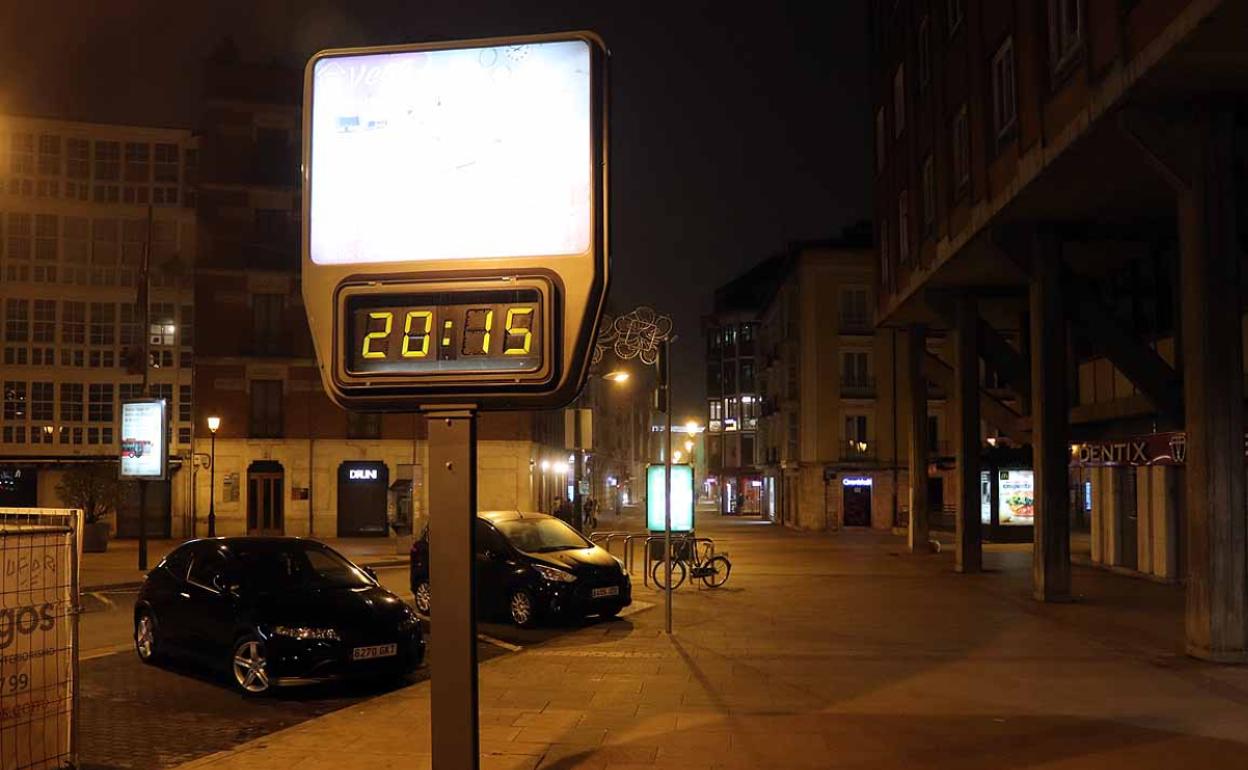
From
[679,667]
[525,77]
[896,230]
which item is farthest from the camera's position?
[896,230]

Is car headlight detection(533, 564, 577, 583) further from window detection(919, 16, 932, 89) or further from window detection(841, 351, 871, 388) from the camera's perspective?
Result: window detection(841, 351, 871, 388)

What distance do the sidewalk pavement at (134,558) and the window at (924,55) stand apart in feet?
59.9

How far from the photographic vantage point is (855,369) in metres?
51.3

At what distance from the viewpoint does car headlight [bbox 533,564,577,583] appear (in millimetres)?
15633

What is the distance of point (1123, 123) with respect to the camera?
13.4 metres

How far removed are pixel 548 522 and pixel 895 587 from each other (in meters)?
7.95

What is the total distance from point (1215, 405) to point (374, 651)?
993cm

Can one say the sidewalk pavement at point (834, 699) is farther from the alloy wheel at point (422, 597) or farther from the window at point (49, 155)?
the window at point (49, 155)

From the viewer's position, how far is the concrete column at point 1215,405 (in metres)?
12.7

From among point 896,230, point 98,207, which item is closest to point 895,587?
point 896,230

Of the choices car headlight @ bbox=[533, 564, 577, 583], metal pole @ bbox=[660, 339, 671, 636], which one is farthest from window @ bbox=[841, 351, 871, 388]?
car headlight @ bbox=[533, 564, 577, 583]

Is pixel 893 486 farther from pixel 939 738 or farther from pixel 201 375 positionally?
pixel 939 738

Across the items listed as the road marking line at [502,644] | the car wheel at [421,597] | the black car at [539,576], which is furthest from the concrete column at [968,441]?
the road marking line at [502,644]

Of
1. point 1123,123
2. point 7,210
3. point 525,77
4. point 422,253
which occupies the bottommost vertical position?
point 422,253
